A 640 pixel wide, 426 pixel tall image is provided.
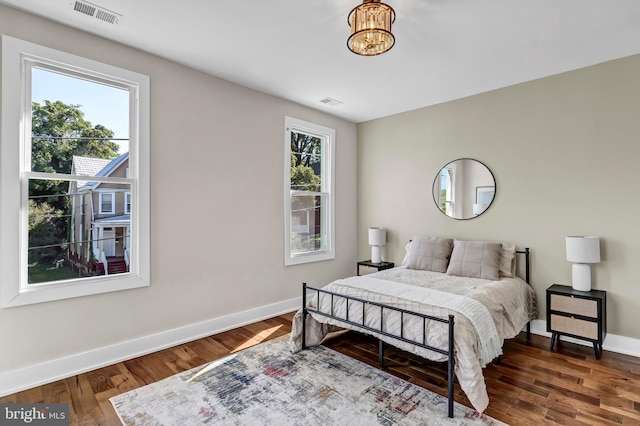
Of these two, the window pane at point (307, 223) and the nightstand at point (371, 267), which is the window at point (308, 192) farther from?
the nightstand at point (371, 267)

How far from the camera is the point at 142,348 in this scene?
9.87 ft

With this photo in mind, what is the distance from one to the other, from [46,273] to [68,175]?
31.5 inches

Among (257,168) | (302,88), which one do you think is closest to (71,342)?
(257,168)

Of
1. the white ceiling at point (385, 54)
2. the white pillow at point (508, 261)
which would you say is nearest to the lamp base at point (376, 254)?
the white pillow at point (508, 261)

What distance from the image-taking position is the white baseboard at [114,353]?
241 cm

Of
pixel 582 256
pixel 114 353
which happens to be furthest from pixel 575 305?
pixel 114 353

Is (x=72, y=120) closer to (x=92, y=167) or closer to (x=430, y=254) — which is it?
(x=92, y=167)

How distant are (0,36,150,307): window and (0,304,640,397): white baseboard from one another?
1.72 ft

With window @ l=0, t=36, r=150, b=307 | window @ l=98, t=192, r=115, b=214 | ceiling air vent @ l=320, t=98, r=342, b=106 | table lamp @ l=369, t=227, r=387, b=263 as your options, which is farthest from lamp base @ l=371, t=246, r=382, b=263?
window @ l=98, t=192, r=115, b=214

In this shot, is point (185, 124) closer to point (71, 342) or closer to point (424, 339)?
point (71, 342)

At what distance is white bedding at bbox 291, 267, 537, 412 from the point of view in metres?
2.17

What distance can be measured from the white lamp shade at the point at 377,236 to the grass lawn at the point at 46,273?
352 centimetres

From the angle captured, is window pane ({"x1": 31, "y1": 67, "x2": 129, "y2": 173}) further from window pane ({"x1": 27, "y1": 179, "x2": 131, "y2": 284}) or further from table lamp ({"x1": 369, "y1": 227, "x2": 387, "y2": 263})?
table lamp ({"x1": 369, "y1": 227, "x2": 387, "y2": 263})

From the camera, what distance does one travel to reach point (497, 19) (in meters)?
2.47
